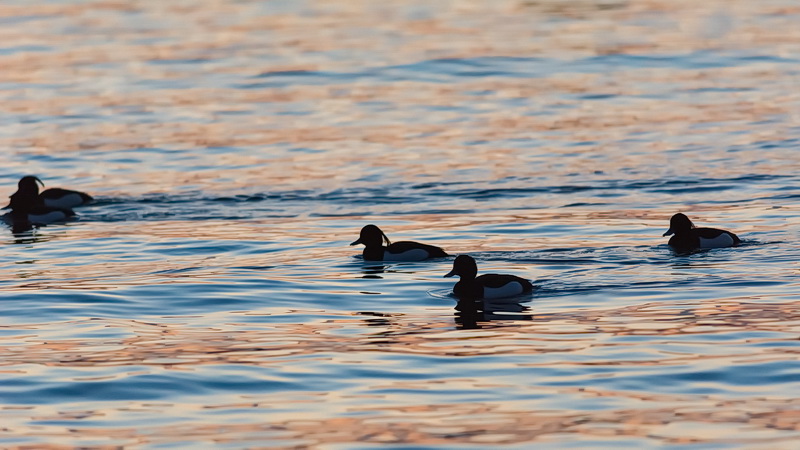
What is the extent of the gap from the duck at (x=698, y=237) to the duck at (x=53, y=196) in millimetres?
9646

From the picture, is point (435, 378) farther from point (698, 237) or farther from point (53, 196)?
point (53, 196)

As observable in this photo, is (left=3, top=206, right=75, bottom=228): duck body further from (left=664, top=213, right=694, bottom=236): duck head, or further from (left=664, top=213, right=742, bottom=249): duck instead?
(left=664, top=213, right=742, bottom=249): duck

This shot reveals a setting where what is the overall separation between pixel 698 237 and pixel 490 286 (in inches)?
126

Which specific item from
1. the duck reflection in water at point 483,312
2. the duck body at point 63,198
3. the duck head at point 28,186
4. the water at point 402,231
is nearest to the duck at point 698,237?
the water at point 402,231

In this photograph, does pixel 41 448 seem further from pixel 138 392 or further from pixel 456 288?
pixel 456 288

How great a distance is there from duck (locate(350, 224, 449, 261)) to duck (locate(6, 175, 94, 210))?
618 centimetres

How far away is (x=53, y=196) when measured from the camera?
2106cm

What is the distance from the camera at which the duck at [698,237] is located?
53.8 ft

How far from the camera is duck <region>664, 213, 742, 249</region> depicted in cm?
1639

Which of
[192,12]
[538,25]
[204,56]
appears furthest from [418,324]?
[192,12]

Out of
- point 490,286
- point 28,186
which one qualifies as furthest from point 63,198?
point 490,286

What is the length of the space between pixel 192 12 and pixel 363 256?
29323 mm

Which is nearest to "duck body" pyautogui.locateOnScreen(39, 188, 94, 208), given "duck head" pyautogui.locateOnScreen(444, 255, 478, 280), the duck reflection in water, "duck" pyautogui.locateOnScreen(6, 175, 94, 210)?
"duck" pyautogui.locateOnScreen(6, 175, 94, 210)

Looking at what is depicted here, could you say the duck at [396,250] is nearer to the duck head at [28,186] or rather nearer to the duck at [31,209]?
the duck at [31,209]
